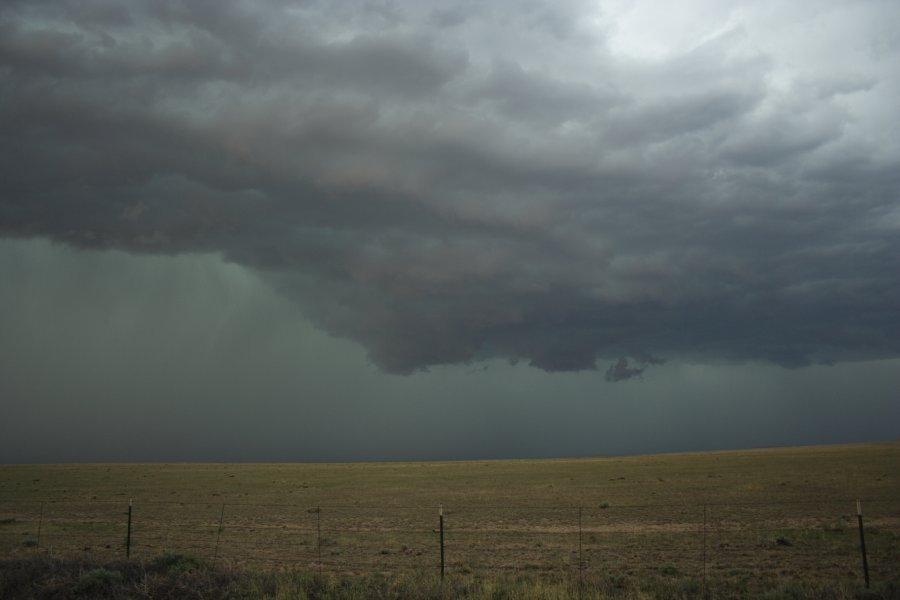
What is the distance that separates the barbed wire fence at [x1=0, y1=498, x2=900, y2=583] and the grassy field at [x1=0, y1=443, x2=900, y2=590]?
0.10 meters

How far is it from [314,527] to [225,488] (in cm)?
3810

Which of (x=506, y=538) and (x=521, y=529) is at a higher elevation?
(x=506, y=538)

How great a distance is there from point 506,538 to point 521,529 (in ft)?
11.9

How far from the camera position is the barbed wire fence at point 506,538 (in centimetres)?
2370

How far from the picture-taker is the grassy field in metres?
23.7

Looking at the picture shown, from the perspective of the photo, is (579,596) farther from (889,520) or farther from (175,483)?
(175,483)

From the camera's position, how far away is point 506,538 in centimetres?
3175

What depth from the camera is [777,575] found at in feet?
71.1

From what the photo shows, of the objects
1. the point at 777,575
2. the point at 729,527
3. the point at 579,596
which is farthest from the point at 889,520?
the point at 579,596

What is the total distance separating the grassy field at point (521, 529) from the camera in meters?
23.7

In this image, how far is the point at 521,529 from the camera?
35.1 meters

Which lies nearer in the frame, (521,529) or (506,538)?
(506,538)

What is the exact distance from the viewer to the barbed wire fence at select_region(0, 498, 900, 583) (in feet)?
77.8

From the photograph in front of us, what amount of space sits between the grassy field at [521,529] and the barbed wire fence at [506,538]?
10 centimetres
